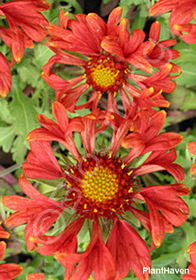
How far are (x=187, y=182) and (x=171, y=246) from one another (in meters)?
0.24

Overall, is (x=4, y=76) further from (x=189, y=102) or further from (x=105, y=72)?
(x=189, y=102)

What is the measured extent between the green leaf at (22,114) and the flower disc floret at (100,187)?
0.31 metres

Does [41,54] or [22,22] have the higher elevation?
[22,22]

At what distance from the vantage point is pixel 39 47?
3.56 feet

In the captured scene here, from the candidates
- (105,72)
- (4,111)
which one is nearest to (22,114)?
(4,111)

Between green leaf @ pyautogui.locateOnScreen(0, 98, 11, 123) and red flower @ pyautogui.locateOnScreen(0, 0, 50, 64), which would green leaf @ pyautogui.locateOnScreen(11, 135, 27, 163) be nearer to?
green leaf @ pyautogui.locateOnScreen(0, 98, 11, 123)

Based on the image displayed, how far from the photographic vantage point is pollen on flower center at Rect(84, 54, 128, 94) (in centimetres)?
92

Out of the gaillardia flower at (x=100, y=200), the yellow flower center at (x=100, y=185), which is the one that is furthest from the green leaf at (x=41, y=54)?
the yellow flower center at (x=100, y=185)

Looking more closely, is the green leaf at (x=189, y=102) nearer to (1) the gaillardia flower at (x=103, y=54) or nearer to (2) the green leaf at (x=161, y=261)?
(1) the gaillardia flower at (x=103, y=54)

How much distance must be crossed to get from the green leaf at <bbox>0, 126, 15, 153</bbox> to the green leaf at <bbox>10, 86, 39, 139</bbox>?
4.0 inches

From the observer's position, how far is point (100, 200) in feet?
2.71

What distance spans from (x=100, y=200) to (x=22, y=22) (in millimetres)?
508

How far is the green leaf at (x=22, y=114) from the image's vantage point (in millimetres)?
1091

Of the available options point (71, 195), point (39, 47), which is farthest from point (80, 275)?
point (39, 47)
